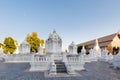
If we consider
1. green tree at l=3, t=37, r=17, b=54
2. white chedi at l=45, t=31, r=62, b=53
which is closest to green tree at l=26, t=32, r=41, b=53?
green tree at l=3, t=37, r=17, b=54

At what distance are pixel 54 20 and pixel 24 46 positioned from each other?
830cm

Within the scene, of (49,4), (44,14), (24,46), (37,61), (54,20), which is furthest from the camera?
(24,46)

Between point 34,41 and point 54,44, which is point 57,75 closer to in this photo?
point 54,44

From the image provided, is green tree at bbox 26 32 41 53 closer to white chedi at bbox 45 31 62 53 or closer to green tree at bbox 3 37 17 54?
green tree at bbox 3 37 17 54

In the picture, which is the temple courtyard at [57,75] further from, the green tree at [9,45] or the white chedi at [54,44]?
the green tree at [9,45]

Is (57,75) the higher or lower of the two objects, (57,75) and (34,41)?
the lower

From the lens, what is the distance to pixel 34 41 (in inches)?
1478

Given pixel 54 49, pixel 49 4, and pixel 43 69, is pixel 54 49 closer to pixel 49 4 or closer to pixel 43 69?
pixel 43 69

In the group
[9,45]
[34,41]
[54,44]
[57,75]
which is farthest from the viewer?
[9,45]

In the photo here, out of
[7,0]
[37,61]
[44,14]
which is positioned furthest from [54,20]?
[37,61]

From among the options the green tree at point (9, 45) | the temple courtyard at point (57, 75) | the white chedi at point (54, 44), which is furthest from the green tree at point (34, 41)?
the temple courtyard at point (57, 75)

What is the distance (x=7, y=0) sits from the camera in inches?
586

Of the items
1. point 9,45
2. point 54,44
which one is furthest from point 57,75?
point 9,45

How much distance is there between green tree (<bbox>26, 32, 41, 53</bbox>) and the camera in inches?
1463
